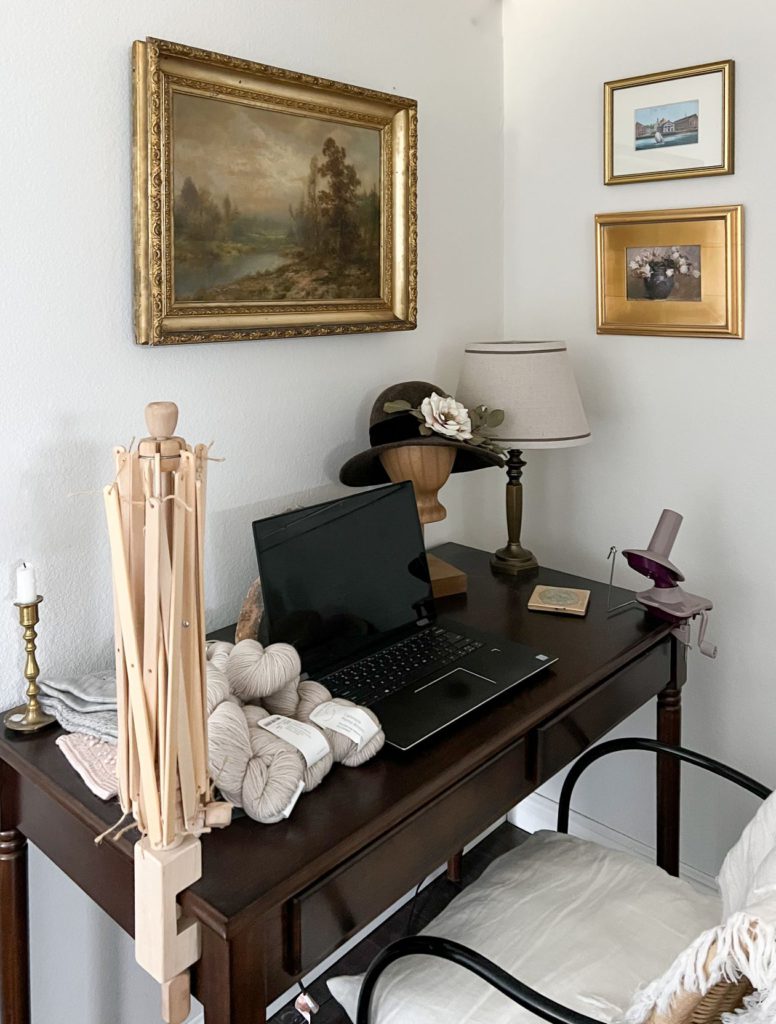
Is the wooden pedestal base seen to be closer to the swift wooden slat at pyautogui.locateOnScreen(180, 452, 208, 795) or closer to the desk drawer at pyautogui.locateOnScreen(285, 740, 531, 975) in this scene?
the desk drawer at pyautogui.locateOnScreen(285, 740, 531, 975)

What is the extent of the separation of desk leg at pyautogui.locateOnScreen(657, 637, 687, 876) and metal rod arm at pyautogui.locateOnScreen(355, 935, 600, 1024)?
Result: 0.76 meters

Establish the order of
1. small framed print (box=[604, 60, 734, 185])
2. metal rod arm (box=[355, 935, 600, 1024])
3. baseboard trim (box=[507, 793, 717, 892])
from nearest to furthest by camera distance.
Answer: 1. metal rod arm (box=[355, 935, 600, 1024])
2. small framed print (box=[604, 60, 734, 185])
3. baseboard trim (box=[507, 793, 717, 892])

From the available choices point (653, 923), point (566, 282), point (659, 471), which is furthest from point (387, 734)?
point (566, 282)

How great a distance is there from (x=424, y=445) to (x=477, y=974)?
911 mm

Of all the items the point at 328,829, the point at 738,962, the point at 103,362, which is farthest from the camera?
the point at 103,362

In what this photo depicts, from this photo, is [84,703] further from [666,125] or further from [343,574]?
[666,125]

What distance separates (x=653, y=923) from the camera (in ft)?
4.29

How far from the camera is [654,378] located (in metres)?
1.96

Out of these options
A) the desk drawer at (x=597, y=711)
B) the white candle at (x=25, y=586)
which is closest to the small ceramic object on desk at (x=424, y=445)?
the desk drawer at (x=597, y=711)

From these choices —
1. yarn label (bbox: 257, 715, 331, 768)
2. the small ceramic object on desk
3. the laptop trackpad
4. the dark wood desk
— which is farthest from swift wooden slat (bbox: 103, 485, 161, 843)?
the small ceramic object on desk

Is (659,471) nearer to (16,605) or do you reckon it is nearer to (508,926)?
(508,926)

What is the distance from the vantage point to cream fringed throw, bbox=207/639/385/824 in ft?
3.41

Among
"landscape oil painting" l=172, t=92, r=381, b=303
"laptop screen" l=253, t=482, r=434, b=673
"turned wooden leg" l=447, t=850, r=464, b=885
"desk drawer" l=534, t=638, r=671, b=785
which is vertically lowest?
"turned wooden leg" l=447, t=850, r=464, b=885

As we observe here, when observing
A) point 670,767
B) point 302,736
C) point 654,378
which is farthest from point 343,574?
point 654,378
